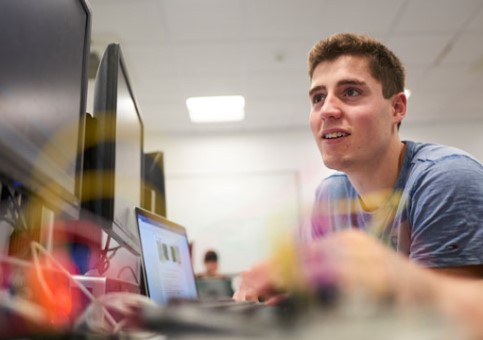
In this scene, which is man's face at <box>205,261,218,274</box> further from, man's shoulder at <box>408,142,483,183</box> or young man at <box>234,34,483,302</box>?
man's shoulder at <box>408,142,483,183</box>

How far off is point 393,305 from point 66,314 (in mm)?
383

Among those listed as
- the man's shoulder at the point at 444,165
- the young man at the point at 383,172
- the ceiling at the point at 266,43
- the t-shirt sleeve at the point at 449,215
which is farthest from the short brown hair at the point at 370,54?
the ceiling at the point at 266,43

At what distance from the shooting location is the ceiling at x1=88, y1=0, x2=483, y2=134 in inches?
105

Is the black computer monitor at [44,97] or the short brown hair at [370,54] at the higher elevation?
the short brown hair at [370,54]

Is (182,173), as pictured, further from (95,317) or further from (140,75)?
(95,317)

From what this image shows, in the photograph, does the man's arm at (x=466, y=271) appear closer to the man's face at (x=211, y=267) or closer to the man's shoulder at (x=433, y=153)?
the man's shoulder at (x=433, y=153)

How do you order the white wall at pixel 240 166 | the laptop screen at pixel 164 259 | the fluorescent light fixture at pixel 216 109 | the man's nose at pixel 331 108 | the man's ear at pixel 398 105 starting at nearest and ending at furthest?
1. the laptop screen at pixel 164 259
2. the man's nose at pixel 331 108
3. the man's ear at pixel 398 105
4. the fluorescent light fixture at pixel 216 109
5. the white wall at pixel 240 166

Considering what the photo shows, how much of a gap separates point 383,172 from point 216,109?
3132 millimetres

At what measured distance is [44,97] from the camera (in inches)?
23.1

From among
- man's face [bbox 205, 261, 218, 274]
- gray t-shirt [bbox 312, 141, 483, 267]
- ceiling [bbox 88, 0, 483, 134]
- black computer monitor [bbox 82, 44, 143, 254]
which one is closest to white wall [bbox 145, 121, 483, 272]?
man's face [bbox 205, 261, 218, 274]

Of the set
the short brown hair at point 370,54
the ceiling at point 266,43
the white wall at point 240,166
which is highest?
the ceiling at point 266,43

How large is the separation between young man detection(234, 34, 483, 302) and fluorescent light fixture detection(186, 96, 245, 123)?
2.62 meters

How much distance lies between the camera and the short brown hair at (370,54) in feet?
3.92

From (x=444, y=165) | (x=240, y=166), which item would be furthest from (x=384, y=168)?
(x=240, y=166)
